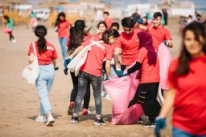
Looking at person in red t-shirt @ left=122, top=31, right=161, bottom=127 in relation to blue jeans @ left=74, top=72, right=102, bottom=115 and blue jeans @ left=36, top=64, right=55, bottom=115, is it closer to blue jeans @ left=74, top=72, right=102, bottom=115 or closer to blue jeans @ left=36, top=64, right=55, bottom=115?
blue jeans @ left=74, top=72, right=102, bottom=115

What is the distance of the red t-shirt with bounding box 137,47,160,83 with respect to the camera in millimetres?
8180

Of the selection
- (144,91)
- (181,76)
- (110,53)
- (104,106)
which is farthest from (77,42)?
(181,76)

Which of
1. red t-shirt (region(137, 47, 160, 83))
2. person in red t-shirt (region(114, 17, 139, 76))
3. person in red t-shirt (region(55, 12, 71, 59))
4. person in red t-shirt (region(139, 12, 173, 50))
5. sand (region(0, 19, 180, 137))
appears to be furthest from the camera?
person in red t-shirt (region(55, 12, 71, 59))

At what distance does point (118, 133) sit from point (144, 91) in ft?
2.86

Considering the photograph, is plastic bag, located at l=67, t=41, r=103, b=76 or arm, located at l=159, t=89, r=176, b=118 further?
plastic bag, located at l=67, t=41, r=103, b=76

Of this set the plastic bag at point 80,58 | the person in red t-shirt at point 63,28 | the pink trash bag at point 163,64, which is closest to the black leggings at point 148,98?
the pink trash bag at point 163,64

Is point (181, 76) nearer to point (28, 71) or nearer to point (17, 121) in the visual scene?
point (28, 71)

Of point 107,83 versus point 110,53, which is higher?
point 110,53

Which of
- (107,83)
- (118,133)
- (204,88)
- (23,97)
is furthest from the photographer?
(23,97)

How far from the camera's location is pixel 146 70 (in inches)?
325

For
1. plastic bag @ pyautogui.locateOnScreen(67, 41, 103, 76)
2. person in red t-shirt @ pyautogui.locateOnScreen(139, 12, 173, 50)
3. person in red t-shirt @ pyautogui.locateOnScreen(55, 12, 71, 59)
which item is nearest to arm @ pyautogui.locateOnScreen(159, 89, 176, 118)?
plastic bag @ pyautogui.locateOnScreen(67, 41, 103, 76)

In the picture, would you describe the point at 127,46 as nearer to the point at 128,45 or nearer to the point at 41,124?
the point at 128,45

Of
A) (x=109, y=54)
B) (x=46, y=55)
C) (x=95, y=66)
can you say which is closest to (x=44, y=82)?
(x=46, y=55)

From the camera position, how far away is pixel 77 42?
29.1ft
